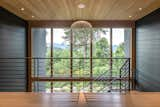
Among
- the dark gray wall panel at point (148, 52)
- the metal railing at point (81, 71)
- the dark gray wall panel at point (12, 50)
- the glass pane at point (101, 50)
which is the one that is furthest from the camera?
the glass pane at point (101, 50)

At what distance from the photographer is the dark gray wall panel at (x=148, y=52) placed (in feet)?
23.7

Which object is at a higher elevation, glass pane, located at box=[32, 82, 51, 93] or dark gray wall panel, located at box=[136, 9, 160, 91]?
dark gray wall panel, located at box=[136, 9, 160, 91]

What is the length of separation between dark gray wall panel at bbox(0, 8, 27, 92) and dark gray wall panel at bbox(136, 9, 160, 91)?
4275 millimetres

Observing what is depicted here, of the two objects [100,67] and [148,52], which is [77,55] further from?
[148,52]

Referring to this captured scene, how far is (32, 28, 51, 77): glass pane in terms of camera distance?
32.1ft

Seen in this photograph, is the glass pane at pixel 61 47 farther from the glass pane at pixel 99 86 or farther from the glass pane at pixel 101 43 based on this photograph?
the glass pane at pixel 99 86

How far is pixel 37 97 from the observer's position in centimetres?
200

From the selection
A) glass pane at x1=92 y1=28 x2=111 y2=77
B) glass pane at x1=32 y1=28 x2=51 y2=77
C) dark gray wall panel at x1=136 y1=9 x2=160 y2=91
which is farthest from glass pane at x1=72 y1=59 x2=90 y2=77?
dark gray wall panel at x1=136 y1=9 x2=160 y2=91

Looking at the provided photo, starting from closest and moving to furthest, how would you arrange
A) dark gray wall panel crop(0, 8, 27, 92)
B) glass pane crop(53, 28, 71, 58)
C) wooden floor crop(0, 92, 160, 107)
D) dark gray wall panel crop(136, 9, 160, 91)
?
wooden floor crop(0, 92, 160, 107) → dark gray wall panel crop(0, 8, 27, 92) → dark gray wall panel crop(136, 9, 160, 91) → glass pane crop(53, 28, 71, 58)

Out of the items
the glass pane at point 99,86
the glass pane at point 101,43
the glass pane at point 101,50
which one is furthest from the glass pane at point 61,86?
the glass pane at point 101,43

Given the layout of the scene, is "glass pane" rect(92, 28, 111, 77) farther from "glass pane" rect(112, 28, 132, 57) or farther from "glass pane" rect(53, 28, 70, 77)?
"glass pane" rect(53, 28, 70, 77)

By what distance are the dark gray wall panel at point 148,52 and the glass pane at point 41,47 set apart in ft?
11.6

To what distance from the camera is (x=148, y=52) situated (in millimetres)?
8062

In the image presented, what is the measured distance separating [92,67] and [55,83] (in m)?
1.61
